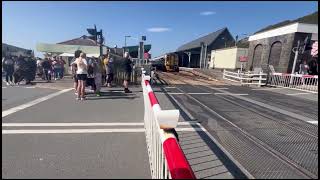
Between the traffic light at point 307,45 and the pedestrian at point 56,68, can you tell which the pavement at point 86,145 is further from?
the traffic light at point 307,45

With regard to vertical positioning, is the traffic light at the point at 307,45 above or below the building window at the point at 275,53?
above

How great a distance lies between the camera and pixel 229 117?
7836mm

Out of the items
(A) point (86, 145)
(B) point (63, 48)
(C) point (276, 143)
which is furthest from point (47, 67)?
(C) point (276, 143)

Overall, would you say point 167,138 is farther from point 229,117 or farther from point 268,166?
point 229,117

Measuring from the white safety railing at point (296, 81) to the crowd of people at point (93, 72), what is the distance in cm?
1005

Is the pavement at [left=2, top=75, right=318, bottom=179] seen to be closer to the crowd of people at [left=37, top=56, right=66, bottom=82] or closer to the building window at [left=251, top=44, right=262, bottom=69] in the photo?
the crowd of people at [left=37, top=56, right=66, bottom=82]

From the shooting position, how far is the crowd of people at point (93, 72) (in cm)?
1010

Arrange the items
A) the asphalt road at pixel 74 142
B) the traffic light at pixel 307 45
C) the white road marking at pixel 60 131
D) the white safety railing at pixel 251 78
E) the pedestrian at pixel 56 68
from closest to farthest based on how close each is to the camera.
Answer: the asphalt road at pixel 74 142, the white road marking at pixel 60 131, the white safety railing at pixel 251 78, the pedestrian at pixel 56 68, the traffic light at pixel 307 45

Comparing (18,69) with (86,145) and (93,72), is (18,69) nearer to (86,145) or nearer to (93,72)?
(93,72)

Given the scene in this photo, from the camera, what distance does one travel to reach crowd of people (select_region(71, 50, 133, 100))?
33.1 ft

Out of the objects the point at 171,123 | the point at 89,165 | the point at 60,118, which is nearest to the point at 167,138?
the point at 171,123

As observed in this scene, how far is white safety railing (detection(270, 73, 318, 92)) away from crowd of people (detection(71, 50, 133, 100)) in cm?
1005

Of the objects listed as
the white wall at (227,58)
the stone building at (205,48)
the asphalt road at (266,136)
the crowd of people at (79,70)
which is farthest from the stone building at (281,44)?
the stone building at (205,48)

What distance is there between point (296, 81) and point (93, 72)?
40.0 ft
